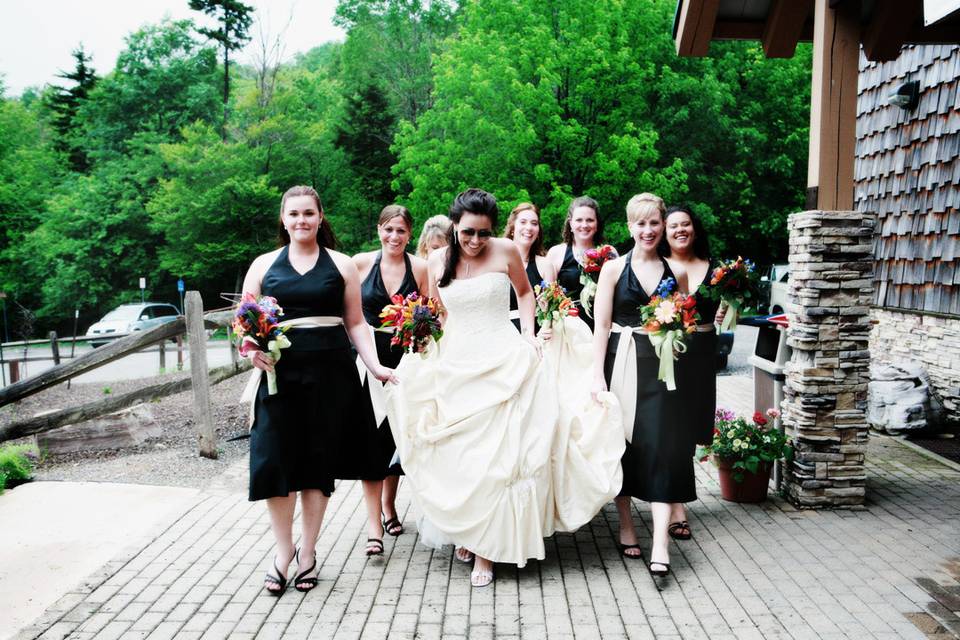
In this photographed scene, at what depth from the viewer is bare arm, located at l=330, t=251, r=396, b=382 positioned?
4820 mm

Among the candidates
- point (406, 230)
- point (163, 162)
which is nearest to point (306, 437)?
point (406, 230)

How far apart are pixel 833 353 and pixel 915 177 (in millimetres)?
4909

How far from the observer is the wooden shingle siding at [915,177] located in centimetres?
871

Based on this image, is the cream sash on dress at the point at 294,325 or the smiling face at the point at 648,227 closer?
the cream sash on dress at the point at 294,325

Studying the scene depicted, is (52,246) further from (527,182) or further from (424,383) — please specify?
(424,383)

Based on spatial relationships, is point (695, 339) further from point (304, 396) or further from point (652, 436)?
point (304, 396)

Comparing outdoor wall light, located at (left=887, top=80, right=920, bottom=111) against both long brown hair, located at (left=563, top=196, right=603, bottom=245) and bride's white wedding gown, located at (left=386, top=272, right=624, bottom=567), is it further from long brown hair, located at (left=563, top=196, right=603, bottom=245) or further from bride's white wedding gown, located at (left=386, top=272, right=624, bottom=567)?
bride's white wedding gown, located at (left=386, top=272, right=624, bottom=567)

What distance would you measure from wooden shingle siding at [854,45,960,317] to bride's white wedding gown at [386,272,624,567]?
5919 mm

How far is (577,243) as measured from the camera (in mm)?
7062

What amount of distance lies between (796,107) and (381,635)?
2661cm

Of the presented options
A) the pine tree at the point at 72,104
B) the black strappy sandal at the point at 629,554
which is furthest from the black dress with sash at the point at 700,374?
the pine tree at the point at 72,104

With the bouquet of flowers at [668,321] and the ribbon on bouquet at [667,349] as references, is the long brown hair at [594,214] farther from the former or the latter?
the ribbon on bouquet at [667,349]

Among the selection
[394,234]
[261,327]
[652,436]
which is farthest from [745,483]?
[261,327]

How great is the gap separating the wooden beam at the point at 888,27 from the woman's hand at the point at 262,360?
5.13 m
